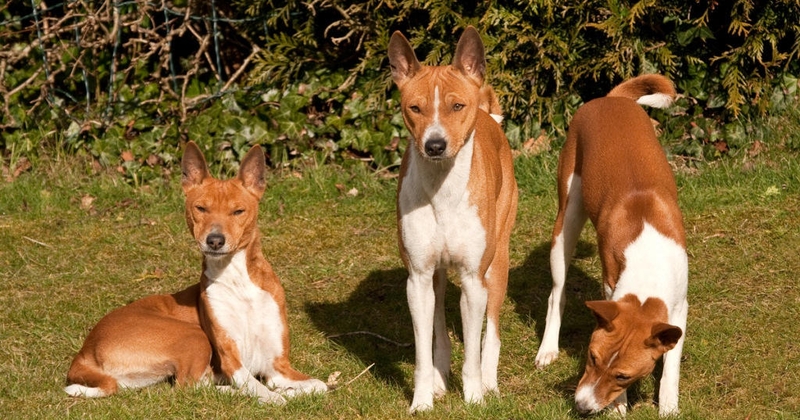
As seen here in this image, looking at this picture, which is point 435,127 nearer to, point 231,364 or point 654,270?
point 654,270

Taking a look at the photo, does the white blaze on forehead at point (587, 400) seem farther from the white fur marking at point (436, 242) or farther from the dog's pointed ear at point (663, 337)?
the white fur marking at point (436, 242)

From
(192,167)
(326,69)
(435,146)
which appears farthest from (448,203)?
(326,69)

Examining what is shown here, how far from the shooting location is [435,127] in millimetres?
5258

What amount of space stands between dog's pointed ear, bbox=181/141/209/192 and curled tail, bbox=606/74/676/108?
271 cm

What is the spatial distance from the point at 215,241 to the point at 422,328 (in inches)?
48.4

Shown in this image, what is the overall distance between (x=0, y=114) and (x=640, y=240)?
7179 millimetres

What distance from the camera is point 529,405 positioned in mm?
5582

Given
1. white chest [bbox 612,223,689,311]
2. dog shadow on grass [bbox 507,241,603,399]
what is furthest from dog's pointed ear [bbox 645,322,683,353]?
dog shadow on grass [bbox 507,241,603,399]

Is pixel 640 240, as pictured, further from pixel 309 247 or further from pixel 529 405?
pixel 309 247

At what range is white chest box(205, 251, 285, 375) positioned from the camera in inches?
237

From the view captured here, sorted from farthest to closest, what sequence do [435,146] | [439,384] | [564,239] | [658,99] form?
[658,99]
[564,239]
[439,384]
[435,146]

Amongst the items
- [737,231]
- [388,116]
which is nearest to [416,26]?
[388,116]

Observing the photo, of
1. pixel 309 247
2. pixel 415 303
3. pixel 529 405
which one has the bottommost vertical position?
pixel 309 247

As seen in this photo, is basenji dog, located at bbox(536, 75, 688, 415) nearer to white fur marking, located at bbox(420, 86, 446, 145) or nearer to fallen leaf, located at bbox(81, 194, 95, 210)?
white fur marking, located at bbox(420, 86, 446, 145)
